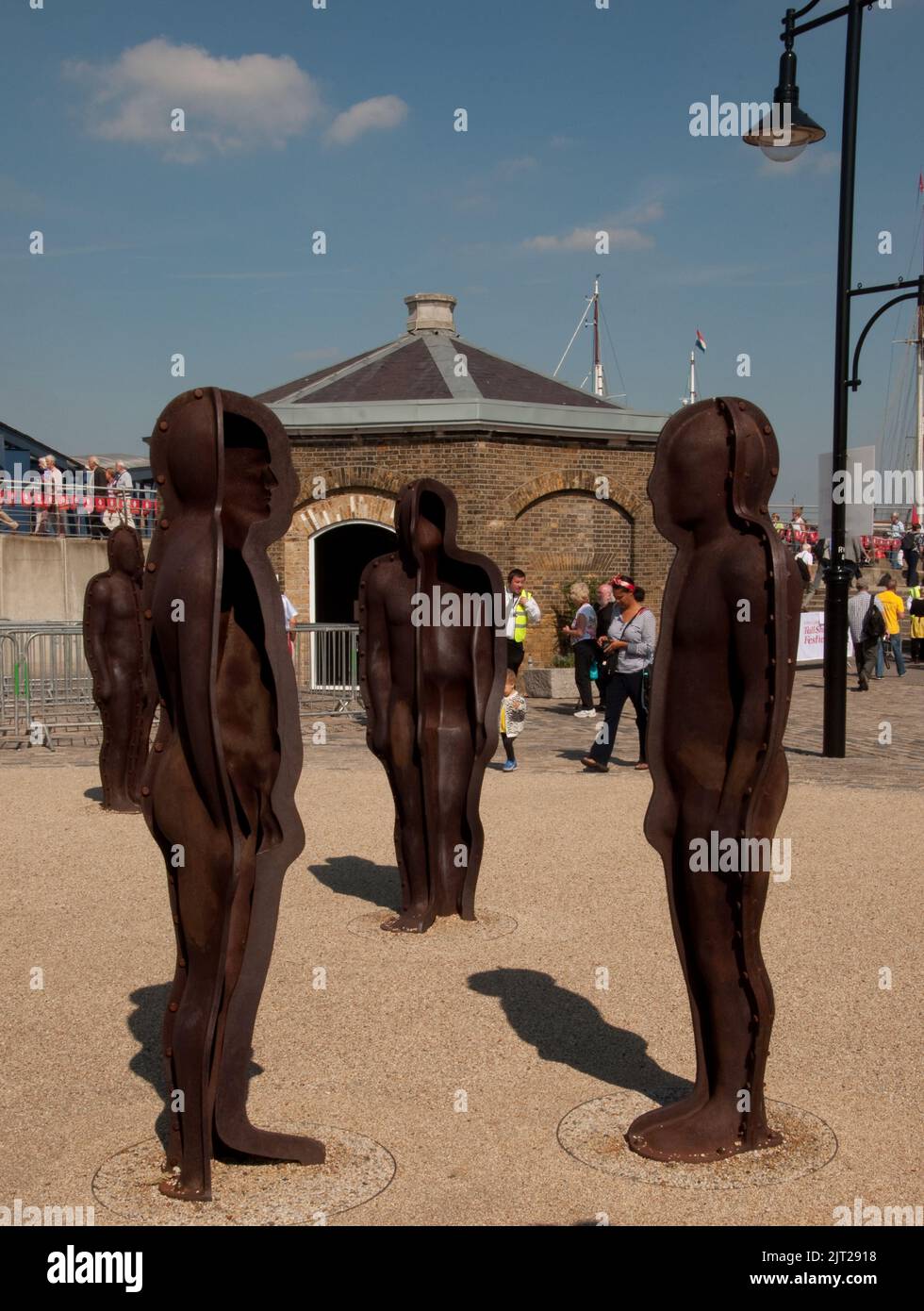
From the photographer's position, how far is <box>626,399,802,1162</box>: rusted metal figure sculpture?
4.60 metres

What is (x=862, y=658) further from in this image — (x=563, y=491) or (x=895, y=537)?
(x=895, y=537)

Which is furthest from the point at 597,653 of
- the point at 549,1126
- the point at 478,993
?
the point at 549,1126

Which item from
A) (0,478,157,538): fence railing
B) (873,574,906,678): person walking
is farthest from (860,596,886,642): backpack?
(0,478,157,538): fence railing

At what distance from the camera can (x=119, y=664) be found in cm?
1126

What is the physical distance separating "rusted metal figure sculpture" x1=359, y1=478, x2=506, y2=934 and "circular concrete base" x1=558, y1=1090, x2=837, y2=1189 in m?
2.87

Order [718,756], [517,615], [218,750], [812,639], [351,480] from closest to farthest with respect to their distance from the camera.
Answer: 1. [218,750]
2. [718,756]
3. [517,615]
4. [351,480]
5. [812,639]

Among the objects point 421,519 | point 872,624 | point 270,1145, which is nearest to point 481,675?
point 421,519

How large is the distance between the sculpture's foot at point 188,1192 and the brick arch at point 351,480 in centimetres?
A: 1814

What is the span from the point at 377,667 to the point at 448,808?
955 millimetres

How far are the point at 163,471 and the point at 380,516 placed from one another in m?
17.8

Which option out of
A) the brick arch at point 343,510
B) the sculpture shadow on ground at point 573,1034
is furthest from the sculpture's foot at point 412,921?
the brick arch at point 343,510

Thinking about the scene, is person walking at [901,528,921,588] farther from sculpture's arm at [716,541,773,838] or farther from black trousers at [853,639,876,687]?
sculpture's arm at [716,541,773,838]

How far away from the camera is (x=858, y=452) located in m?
13.7
